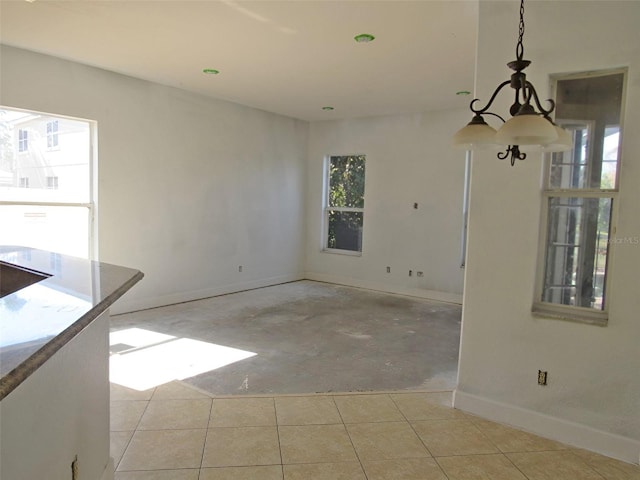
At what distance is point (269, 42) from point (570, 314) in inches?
118

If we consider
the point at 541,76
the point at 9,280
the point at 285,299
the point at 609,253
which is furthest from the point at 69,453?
the point at 285,299

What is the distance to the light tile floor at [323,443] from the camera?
7.13 ft

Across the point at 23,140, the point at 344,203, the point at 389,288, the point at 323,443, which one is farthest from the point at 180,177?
the point at 323,443

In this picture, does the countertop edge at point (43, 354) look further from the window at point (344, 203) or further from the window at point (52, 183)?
the window at point (344, 203)

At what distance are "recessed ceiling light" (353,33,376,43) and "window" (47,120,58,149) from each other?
3162 mm

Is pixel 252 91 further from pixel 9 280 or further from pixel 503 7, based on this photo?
pixel 9 280

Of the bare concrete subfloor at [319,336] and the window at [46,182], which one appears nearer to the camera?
the bare concrete subfloor at [319,336]

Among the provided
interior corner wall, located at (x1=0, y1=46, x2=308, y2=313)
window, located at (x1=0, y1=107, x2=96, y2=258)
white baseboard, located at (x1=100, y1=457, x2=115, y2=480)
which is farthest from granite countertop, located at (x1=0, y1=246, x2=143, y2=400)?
interior corner wall, located at (x1=0, y1=46, x2=308, y2=313)

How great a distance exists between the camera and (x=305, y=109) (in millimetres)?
6367

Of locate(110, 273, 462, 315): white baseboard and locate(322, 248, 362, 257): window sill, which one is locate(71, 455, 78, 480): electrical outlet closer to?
locate(110, 273, 462, 315): white baseboard

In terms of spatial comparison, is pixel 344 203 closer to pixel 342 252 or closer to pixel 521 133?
pixel 342 252

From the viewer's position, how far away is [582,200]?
2492mm

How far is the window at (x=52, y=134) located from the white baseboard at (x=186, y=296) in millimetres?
1794

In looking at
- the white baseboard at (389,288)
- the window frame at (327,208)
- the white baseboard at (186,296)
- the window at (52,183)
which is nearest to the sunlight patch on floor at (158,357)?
the white baseboard at (186,296)
